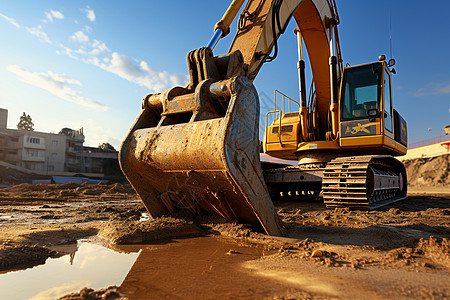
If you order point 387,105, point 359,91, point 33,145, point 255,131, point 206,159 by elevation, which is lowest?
point 206,159

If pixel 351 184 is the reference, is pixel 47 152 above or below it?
above

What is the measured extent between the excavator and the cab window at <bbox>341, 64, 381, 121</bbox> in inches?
0.8

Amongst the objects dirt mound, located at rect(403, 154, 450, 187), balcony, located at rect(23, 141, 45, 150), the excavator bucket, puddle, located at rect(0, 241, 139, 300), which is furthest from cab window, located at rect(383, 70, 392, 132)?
balcony, located at rect(23, 141, 45, 150)

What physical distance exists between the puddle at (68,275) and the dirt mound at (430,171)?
80.1ft

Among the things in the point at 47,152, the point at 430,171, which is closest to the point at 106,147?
the point at 47,152

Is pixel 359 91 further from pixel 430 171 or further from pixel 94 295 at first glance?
pixel 430 171

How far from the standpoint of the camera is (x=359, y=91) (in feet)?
22.5

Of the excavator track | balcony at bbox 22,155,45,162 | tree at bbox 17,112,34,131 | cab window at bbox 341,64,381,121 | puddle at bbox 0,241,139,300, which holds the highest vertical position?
tree at bbox 17,112,34,131

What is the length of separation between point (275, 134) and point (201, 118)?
4913mm

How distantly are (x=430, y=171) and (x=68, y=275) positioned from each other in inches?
1048

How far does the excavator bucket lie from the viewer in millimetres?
3088

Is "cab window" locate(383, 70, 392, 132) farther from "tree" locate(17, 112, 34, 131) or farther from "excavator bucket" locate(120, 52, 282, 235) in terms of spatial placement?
"tree" locate(17, 112, 34, 131)

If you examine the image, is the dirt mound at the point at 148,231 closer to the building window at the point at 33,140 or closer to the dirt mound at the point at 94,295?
the dirt mound at the point at 94,295

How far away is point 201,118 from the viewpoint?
11.6 feet
